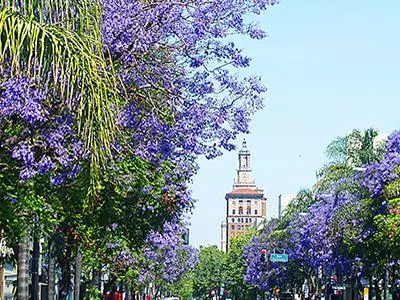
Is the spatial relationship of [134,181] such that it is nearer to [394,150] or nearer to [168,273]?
[394,150]

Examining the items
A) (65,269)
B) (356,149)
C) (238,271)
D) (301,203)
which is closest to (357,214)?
(356,149)

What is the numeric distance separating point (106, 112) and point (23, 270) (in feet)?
49.5

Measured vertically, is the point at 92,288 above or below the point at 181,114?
below

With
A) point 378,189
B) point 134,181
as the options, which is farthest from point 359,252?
point 134,181

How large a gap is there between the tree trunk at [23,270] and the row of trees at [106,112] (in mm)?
38

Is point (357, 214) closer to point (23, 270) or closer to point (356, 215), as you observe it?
point (356, 215)

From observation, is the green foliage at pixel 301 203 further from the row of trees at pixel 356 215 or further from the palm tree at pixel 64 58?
the palm tree at pixel 64 58

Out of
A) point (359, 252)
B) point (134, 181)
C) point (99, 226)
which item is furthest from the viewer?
point (359, 252)

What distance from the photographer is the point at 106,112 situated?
10164mm

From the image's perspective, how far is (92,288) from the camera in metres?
45.3

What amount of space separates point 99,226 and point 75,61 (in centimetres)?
1819

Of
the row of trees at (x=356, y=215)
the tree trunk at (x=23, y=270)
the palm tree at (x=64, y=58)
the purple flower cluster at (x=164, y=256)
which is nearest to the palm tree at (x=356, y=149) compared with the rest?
the row of trees at (x=356, y=215)

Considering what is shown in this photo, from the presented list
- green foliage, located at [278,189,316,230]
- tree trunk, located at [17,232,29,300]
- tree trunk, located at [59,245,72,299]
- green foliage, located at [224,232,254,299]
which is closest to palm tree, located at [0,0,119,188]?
tree trunk, located at [17,232,29,300]

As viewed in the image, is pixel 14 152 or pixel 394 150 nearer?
pixel 14 152
